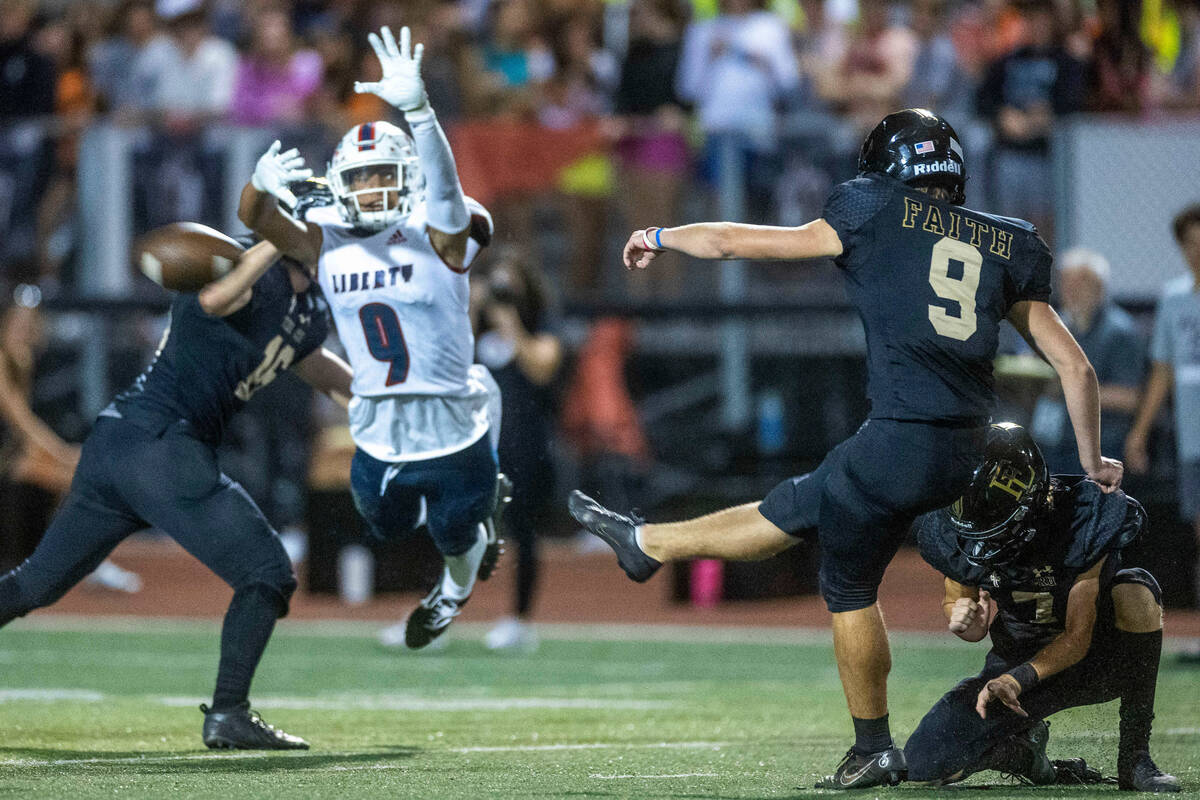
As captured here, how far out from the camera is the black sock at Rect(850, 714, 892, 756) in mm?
5781

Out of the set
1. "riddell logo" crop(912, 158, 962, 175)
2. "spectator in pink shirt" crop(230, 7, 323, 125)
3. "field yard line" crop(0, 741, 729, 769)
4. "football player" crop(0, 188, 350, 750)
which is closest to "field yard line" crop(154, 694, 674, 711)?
"field yard line" crop(0, 741, 729, 769)

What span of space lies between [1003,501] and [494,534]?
254cm

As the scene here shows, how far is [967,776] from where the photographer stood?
231 inches

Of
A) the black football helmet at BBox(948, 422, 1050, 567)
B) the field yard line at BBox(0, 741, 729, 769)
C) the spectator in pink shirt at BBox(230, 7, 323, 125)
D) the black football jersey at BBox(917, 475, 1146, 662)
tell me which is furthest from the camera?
the spectator in pink shirt at BBox(230, 7, 323, 125)

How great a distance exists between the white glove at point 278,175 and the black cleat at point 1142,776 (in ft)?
11.3

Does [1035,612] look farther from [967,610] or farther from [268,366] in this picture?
[268,366]

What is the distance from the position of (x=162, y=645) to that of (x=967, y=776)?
654cm

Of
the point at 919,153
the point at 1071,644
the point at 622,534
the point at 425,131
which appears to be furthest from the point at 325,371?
the point at 1071,644

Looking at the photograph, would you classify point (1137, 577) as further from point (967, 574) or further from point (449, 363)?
point (449, 363)

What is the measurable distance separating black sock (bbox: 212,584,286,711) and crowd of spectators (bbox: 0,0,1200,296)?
6.98m

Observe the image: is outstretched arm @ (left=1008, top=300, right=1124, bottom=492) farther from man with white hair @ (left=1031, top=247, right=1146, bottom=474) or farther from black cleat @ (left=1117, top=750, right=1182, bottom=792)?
man with white hair @ (left=1031, top=247, right=1146, bottom=474)

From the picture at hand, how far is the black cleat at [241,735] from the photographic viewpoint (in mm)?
6723

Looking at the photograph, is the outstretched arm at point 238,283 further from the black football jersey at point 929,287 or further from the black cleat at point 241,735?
the black football jersey at point 929,287

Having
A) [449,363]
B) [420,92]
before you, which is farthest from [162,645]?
[420,92]
